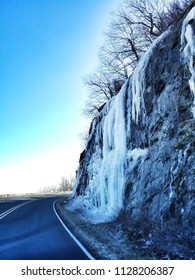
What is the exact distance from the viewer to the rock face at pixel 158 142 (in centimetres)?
897

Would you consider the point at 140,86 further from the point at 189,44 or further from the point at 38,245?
the point at 38,245

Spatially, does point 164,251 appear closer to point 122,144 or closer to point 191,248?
point 191,248

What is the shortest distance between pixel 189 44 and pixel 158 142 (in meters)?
3.84

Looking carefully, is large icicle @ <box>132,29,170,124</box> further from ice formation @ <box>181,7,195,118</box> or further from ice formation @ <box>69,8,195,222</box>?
ice formation @ <box>181,7,195,118</box>

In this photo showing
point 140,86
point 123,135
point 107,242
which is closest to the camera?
point 107,242

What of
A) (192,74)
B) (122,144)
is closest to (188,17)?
(192,74)

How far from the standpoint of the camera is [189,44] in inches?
428

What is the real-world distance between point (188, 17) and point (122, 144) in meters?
7.00

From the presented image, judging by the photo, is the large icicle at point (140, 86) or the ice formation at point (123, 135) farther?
the large icicle at point (140, 86)

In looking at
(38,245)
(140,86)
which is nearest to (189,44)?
(140,86)

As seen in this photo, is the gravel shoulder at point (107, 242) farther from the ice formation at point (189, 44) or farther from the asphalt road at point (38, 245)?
the ice formation at point (189, 44)

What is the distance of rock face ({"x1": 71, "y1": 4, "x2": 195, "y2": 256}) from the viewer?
8.97 m

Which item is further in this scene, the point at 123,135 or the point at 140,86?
the point at 123,135

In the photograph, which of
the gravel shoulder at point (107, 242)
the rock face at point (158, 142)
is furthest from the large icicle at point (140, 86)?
the gravel shoulder at point (107, 242)
